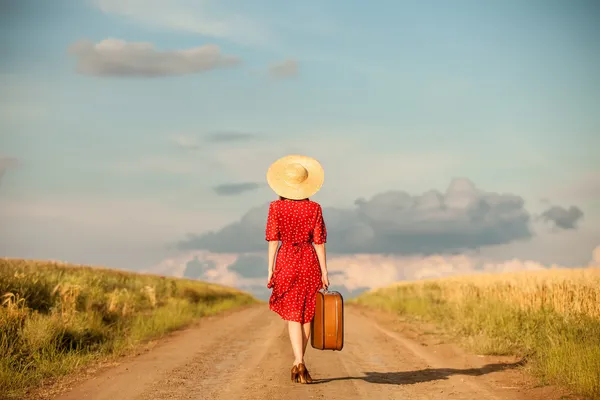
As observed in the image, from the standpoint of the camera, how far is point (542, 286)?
828 inches

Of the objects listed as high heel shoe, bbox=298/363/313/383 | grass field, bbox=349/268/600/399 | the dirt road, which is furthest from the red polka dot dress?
grass field, bbox=349/268/600/399

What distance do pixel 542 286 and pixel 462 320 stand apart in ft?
10.7

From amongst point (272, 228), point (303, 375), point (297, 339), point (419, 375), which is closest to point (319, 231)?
point (272, 228)

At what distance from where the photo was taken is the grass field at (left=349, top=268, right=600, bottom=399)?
422 inches

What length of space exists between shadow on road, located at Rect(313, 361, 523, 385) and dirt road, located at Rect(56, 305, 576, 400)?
0.05 ft

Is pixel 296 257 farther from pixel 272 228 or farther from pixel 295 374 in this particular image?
pixel 295 374

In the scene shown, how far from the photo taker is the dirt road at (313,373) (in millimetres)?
9859

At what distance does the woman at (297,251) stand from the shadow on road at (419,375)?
0.99 m

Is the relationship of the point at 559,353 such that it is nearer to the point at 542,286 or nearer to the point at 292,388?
the point at 292,388

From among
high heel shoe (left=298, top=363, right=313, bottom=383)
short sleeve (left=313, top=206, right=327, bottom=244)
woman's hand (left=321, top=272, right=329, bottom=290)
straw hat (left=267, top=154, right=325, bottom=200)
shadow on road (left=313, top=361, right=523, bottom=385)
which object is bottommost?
shadow on road (left=313, top=361, right=523, bottom=385)

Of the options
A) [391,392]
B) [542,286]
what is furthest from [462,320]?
[391,392]

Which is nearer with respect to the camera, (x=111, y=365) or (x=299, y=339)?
(x=299, y=339)

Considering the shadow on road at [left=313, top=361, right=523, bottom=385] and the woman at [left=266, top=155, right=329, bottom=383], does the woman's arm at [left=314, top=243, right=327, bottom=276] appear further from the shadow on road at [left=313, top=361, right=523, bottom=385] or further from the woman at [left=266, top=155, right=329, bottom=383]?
the shadow on road at [left=313, top=361, right=523, bottom=385]

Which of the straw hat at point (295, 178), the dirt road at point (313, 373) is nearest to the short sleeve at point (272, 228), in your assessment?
the straw hat at point (295, 178)
